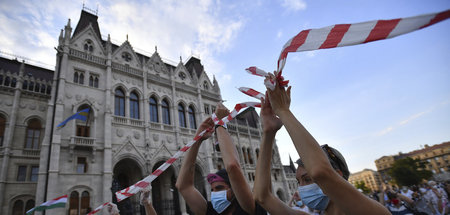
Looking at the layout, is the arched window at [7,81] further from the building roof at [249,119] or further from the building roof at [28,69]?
the building roof at [249,119]

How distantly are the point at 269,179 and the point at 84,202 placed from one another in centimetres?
1462

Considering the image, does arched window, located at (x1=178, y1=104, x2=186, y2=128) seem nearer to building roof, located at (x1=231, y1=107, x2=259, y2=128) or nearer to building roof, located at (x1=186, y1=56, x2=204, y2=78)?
building roof, located at (x1=186, y1=56, x2=204, y2=78)

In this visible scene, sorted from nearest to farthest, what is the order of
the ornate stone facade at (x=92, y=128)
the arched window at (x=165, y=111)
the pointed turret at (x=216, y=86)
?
the ornate stone facade at (x=92, y=128)
the arched window at (x=165, y=111)
the pointed turret at (x=216, y=86)

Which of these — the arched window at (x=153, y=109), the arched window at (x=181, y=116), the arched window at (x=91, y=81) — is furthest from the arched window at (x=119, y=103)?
the arched window at (x=181, y=116)

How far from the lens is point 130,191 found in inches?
110

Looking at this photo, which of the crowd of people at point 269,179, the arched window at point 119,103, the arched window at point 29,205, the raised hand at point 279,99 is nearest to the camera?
the crowd of people at point 269,179

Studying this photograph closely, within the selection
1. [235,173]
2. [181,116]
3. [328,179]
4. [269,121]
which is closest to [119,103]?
[181,116]

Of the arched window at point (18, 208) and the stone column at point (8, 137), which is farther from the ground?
the stone column at point (8, 137)

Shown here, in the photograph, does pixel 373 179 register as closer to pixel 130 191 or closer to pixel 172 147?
pixel 172 147

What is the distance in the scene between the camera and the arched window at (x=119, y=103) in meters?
16.7

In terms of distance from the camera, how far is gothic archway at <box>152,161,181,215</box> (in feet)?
53.1

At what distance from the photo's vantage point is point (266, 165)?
1.74m

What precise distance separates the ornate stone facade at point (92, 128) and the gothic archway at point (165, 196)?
2.8 inches

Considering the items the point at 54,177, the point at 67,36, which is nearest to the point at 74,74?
the point at 67,36
